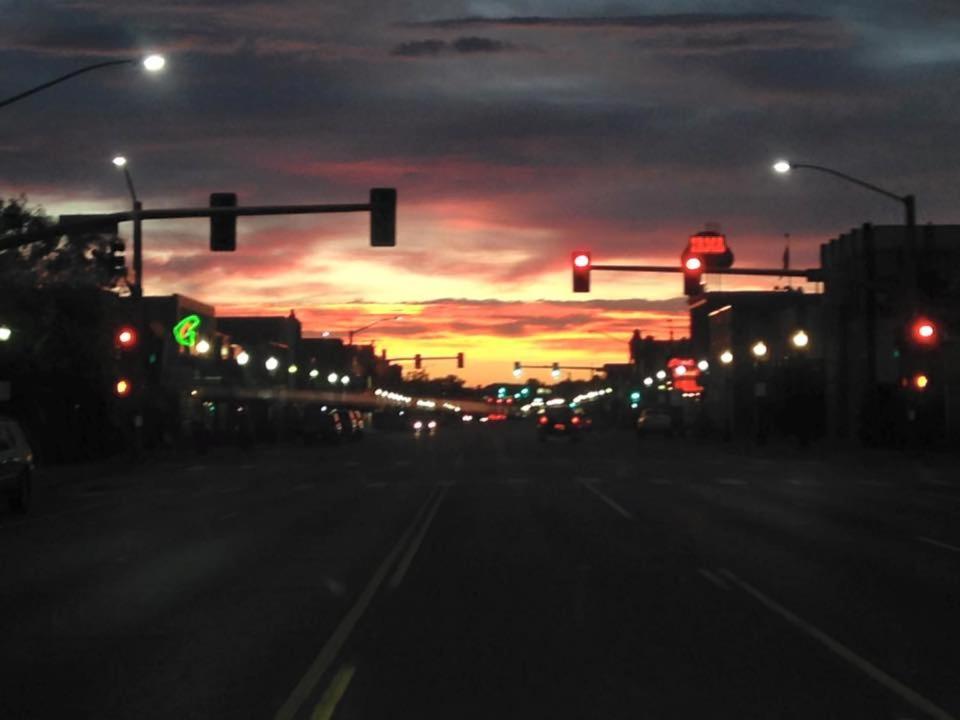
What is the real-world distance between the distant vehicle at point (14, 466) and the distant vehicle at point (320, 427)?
166 feet

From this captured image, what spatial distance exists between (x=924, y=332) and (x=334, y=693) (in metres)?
36.0

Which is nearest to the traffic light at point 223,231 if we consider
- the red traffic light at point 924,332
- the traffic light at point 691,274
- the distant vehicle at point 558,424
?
the traffic light at point 691,274

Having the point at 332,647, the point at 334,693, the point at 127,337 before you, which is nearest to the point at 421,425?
the point at 127,337

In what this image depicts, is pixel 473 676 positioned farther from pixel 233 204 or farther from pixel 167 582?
pixel 233 204

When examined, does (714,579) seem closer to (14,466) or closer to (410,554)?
(410,554)

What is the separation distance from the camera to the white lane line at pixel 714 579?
1689 centimetres

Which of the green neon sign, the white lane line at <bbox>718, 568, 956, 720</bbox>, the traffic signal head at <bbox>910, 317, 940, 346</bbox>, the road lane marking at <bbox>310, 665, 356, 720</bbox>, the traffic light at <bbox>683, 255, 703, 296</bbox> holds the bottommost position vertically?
the white lane line at <bbox>718, 568, 956, 720</bbox>

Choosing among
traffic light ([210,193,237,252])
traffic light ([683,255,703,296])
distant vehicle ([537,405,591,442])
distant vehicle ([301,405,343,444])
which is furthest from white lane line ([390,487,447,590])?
distant vehicle ([537,405,591,442])

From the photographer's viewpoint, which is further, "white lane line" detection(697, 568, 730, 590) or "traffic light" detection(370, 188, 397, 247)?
"traffic light" detection(370, 188, 397, 247)

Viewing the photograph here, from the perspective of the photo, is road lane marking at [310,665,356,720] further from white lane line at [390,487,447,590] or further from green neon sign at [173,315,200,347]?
green neon sign at [173,315,200,347]

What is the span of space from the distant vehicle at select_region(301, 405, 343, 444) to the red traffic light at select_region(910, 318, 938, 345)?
43756 millimetres

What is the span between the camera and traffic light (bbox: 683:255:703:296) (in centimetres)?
3506

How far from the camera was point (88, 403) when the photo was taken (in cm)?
5869

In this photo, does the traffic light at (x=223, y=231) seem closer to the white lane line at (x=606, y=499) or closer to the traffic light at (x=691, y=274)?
the white lane line at (x=606, y=499)
